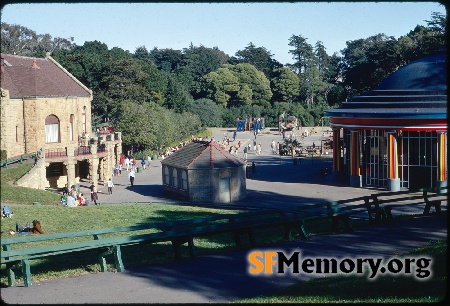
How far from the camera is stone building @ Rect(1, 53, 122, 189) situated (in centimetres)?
3316

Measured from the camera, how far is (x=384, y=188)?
33.0 meters

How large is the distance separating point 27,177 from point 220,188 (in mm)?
11160

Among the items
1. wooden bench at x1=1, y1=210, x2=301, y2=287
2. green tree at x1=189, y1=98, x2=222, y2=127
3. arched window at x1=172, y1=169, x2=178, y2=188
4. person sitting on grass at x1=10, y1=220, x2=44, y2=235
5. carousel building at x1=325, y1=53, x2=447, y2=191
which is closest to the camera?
wooden bench at x1=1, y1=210, x2=301, y2=287

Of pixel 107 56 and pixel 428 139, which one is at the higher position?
pixel 107 56

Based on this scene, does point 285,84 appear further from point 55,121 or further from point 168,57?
point 55,121

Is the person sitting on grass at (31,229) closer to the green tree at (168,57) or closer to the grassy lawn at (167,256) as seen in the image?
the grassy lawn at (167,256)

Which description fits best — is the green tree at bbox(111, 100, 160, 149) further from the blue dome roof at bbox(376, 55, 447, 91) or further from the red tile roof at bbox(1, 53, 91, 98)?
the blue dome roof at bbox(376, 55, 447, 91)

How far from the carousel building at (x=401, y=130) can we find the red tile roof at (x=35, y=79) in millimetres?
17499

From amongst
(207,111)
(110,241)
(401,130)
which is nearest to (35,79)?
(401,130)

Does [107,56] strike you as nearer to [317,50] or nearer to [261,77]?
[261,77]

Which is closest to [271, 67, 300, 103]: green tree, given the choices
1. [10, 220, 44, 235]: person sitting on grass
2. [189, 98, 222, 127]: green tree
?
[189, 98, 222, 127]: green tree

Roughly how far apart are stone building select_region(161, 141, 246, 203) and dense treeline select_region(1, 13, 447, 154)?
19722mm

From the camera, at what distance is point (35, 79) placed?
118 ft

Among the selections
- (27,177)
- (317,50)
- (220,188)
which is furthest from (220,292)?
(317,50)
